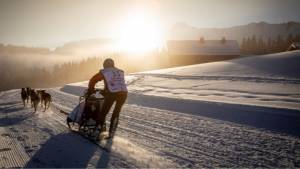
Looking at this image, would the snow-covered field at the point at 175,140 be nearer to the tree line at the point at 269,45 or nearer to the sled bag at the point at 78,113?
the sled bag at the point at 78,113

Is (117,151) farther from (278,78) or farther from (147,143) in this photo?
(278,78)

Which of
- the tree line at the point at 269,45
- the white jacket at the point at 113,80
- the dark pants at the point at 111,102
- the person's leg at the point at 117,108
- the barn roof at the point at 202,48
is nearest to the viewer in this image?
the white jacket at the point at 113,80

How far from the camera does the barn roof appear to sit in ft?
221

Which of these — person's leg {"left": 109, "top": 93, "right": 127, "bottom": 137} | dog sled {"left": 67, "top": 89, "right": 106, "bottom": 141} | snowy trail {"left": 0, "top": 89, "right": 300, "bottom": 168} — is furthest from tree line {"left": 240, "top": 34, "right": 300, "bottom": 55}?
person's leg {"left": 109, "top": 93, "right": 127, "bottom": 137}

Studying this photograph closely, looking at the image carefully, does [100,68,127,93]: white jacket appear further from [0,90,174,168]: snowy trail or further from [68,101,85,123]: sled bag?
[68,101,85,123]: sled bag

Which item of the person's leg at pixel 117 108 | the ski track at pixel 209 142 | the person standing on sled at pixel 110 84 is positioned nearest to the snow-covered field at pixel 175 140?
the ski track at pixel 209 142

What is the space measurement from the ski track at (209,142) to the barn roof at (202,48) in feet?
185

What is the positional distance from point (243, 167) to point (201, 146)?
1.73 m

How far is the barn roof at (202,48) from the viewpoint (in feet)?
221

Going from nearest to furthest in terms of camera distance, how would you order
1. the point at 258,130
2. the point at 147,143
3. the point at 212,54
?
the point at 147,143, the point at 258,130, the point at 212,54

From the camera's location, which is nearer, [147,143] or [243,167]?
[243,167]

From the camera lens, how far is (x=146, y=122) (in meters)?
11.4

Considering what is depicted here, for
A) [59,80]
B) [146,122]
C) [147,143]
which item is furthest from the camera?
[59,80]

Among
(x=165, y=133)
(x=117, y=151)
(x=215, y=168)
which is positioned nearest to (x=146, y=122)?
(x=165, y=133)
